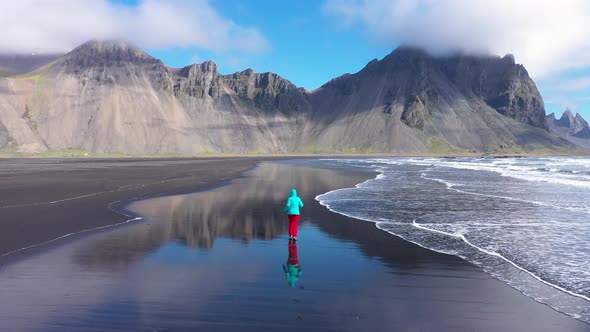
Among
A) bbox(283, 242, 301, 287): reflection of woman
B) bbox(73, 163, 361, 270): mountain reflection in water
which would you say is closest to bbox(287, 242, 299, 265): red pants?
bbox(283, 242, 301, 287): reflection of woman

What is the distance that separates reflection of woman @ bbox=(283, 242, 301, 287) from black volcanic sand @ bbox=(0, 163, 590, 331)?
18cm

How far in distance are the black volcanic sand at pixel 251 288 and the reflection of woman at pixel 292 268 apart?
179mm

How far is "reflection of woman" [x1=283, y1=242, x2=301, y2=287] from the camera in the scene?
433 inches

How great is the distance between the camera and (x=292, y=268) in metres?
12.2

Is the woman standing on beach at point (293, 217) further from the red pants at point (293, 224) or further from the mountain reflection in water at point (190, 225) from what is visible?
the mountain reflection in water at point (190, 225)

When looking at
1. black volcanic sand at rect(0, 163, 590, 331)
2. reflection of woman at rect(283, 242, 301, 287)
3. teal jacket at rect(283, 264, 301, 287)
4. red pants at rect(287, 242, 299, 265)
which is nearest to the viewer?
black volcanic sand at rect(0, 163, 590, 331)

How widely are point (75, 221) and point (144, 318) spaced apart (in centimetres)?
1346

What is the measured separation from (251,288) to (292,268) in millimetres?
2204

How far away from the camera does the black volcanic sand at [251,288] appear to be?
812 centimetres

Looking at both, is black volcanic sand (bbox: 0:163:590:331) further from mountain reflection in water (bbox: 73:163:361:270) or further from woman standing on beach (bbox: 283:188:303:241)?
woman standing on beach (bbox: 283:188:303:241)

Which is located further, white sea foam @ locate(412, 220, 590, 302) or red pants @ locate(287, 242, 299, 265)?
red pants @ locate(287, 242, 299, 265)

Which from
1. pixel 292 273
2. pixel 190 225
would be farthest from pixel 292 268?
pixel 190 225

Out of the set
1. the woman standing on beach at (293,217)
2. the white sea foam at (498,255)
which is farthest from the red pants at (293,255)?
the white sea foam at (498,255)

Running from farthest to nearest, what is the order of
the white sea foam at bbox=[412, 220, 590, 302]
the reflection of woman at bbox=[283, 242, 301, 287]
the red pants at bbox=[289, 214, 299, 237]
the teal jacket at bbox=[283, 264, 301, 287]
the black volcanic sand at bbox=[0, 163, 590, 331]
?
the red pants at bbox=[289, 214, 299, 237] < the reflection of woman at bbox=[283, 242, 301, 287] < the teal jacket at bbox=[283, 264, 301, 287] < the white sea foam at bbox=[412, 220, 590, 302] < the black volcanic sand at bbox=[0, 163, 590, 331]
